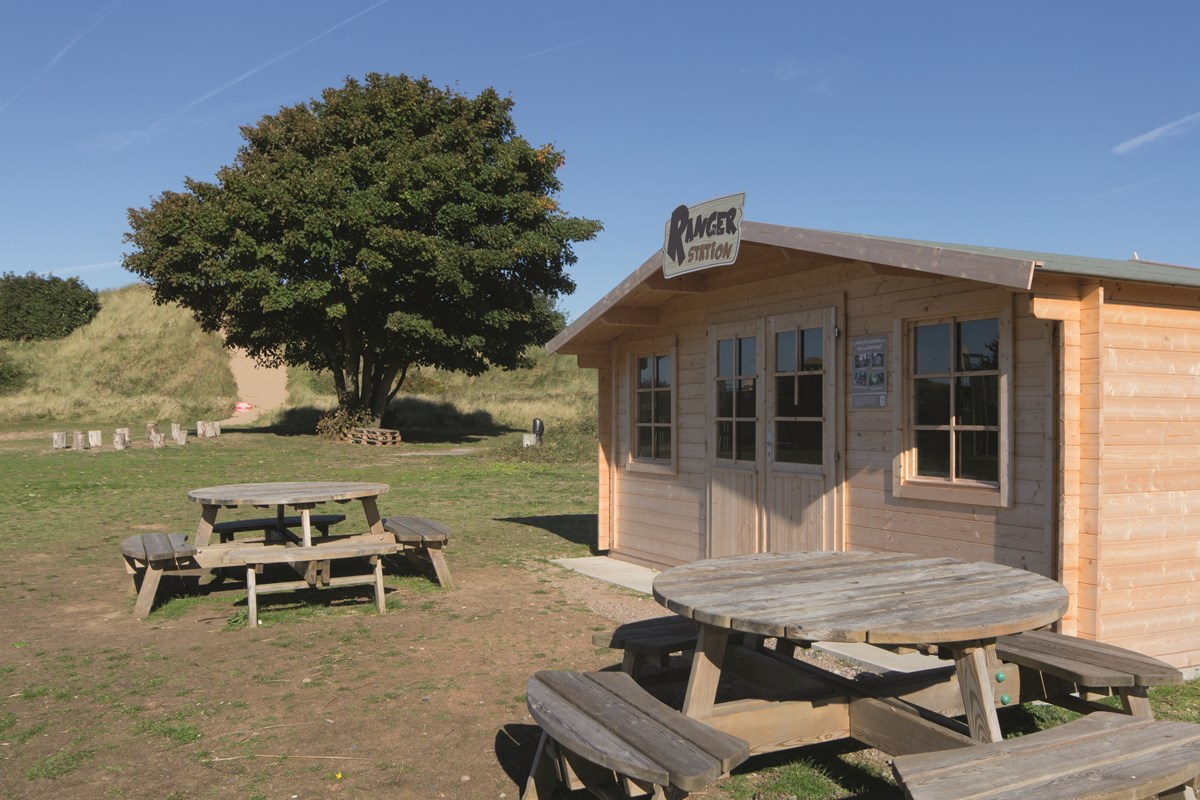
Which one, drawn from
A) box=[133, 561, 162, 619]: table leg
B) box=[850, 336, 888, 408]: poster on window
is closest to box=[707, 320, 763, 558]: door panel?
box=[850, 336, 888, 408]: poster on window

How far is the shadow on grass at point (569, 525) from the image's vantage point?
457 inches

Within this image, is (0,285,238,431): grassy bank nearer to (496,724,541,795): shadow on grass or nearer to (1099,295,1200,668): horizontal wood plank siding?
(496,724,541,795): shadow on grass

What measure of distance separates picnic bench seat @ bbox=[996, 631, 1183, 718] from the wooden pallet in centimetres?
2382

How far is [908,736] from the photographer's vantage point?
3.35 m

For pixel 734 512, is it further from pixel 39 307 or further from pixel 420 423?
pixel 39 307

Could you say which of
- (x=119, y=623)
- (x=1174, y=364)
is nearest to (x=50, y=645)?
(x=119, y=623)

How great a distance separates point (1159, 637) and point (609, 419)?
6.10 meters

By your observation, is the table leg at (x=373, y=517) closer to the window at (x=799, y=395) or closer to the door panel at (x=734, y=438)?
the door panel at (x=734, y=438)

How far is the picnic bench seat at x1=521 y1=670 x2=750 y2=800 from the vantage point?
279 cm

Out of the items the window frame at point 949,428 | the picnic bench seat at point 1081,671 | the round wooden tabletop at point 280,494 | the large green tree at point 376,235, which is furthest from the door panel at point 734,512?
the large green tree at point 376,235

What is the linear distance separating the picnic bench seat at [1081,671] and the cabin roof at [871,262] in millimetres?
1741

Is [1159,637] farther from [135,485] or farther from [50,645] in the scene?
[135,485]

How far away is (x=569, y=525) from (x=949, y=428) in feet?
25.0

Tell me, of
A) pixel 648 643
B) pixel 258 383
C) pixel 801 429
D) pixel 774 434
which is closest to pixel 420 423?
pixel 258 383
